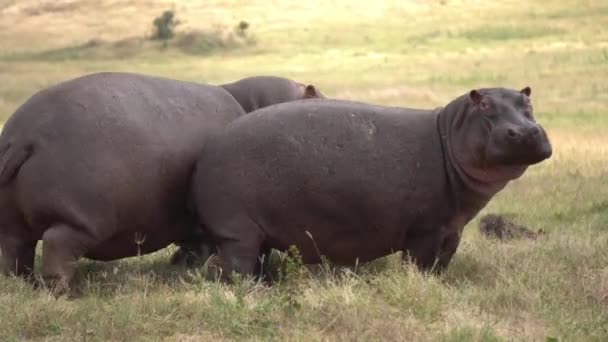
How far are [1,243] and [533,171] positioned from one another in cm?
861

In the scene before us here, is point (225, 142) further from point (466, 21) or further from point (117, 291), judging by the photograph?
point (466, 21)

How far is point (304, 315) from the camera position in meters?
6.62

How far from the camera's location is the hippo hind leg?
791 centimetres

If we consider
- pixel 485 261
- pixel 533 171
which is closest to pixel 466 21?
pixel 533 171

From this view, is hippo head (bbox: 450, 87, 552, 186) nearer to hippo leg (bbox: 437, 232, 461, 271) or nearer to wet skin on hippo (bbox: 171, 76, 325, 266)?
hippo leg (bbox: 437, 232, 461, 271)

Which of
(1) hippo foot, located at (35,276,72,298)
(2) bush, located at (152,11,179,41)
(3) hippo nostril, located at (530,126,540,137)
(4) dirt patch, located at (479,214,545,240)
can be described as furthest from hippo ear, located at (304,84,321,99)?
(2) bush, located at (152,11,179,41)

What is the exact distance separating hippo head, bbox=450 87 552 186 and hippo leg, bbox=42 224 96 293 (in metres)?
2.49

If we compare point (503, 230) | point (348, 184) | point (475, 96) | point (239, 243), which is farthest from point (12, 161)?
point (503, 230)

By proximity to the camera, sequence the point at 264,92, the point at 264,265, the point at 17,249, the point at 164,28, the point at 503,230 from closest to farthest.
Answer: the point at 17,249 < the point at 264,265 < the point at 264,92 < the point at 503,230 < the point at 164,28

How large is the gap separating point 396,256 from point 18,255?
273 cm

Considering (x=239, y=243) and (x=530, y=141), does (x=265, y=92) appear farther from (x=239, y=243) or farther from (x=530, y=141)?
(x=530, y=141)

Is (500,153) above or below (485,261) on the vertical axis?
above

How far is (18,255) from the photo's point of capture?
8031mm

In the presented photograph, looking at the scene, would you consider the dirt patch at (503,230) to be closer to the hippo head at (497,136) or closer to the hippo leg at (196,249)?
the hippo head at (497,136)
